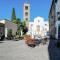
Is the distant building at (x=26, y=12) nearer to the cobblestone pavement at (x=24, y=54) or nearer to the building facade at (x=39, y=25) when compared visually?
the building facade at (x=39, y=25)

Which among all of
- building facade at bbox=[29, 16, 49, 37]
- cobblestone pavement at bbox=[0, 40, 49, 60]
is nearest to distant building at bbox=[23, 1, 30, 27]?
building facade at bbox=[29, 16, 49, 37]

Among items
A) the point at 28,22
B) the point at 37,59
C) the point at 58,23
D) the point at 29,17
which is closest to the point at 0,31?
the point at 58,23

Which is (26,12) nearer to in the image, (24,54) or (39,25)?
(39,25)

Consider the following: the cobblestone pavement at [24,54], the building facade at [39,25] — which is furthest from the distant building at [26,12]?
the cobblestone pavement at [24,54]

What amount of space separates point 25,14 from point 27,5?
690 centimetres

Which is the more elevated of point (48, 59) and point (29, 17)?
point (29, 17)

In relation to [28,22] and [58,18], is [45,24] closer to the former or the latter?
[28,22]

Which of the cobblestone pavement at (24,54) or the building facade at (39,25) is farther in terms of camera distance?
the building facade at (39,25)

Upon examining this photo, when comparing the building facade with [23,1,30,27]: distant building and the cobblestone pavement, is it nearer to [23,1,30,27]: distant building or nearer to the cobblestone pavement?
[23,1,30,27]: distant building

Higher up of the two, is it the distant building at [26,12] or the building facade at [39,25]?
the distant building at [26,12]

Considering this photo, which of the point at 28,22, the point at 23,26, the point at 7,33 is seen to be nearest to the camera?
the point at 7,33

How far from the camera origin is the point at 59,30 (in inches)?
1944

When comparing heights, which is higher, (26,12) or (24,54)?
(26,12)

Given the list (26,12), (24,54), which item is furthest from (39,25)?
(24,54)
